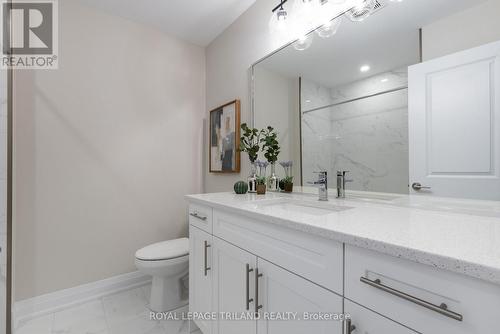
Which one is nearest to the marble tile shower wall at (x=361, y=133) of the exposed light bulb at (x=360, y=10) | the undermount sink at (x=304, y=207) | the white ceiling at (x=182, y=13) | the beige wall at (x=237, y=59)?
the undermount sink at (x=304, y=207)

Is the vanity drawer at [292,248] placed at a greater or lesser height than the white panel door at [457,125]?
lesser

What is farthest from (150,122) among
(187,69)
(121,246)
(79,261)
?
(79,261)

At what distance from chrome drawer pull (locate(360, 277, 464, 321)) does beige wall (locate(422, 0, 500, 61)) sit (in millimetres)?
970

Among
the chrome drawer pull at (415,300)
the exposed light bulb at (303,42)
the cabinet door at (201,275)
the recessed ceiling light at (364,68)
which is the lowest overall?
the cabinet door at (201,275)

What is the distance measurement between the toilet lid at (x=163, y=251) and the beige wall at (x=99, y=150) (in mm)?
407

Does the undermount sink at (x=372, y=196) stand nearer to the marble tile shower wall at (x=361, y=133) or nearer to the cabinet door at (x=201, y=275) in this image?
the marble tile shower wall at (x=361, y=133)

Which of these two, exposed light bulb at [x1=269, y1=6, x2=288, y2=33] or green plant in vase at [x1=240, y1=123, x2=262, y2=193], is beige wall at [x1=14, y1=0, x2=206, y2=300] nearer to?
green plant in vase at [x1=240, y1=123, x2=262, y2=193]

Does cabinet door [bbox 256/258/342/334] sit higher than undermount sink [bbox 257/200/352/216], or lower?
lower

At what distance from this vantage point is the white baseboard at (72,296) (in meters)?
1.61

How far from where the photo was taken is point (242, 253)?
103 cm

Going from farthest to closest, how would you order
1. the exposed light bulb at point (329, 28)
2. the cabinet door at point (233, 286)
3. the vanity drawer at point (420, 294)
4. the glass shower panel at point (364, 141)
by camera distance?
the exposed light bulb at point (329, 28), the glass shower panel at point (364, 141), the cabinet door at point (233, 286), the vanity drawer at point (420, 294)

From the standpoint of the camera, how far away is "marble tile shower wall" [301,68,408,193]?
109cm

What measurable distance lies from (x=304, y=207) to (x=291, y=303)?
56cm

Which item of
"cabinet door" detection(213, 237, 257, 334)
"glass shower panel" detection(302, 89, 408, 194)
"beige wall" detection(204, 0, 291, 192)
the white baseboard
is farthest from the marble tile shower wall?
the white baseboard
